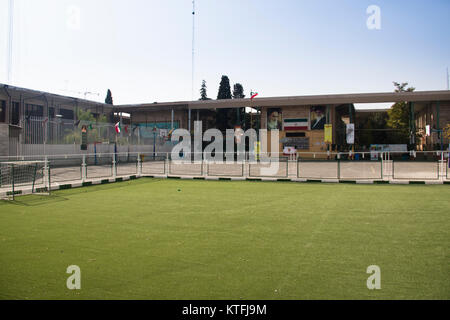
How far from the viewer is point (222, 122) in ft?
187

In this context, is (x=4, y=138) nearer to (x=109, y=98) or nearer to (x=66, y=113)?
(x=66, y=113)

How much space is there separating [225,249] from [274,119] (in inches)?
1668

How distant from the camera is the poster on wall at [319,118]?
4534 centimetres

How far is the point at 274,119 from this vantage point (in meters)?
47.4

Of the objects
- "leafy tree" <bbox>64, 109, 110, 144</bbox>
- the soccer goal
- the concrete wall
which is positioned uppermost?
"leafy tree" <bbox>64, 109, 110, 144</bbox>

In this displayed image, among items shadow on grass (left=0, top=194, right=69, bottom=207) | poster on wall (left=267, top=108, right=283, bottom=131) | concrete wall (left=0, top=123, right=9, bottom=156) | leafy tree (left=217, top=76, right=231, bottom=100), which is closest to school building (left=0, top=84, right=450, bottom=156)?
poster on wall (left=267, top=108, right=283, bottom=131)

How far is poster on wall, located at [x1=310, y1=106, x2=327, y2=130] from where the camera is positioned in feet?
149

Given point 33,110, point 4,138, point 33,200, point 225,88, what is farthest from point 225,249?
point 225,88

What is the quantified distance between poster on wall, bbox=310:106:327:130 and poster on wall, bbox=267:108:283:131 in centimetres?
443

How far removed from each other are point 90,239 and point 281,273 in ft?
12.9

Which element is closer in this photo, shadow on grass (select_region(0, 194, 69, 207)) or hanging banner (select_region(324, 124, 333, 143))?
shadow on grass (select_region(0, 194, 69, 207))

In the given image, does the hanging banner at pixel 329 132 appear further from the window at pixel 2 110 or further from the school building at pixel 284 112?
the window at pixel 2 110

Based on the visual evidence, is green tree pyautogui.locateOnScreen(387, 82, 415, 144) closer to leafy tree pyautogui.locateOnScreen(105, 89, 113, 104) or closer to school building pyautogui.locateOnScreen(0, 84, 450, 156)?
school building pyautogui.locateOnScreen(0, 84, 450, 156)

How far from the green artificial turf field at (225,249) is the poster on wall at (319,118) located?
34.8 metres
